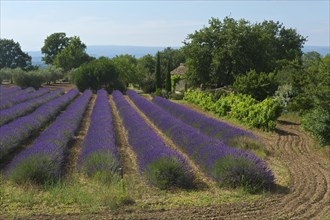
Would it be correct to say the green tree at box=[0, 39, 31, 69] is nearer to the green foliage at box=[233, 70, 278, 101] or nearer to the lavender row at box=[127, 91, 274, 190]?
the green foliage at box=[233, 70, 278, 101]

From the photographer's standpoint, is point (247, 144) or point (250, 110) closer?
point (247, 144)

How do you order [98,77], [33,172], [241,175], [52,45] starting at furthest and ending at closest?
[52,45] → [98,77] → [33,172] → [241,175]

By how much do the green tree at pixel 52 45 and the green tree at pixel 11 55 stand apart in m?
5.09

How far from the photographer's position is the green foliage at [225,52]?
2836 centimetres

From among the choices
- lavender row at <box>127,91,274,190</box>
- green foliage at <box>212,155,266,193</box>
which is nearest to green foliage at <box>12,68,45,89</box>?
lavender row at <box>127,91,274,190</box>

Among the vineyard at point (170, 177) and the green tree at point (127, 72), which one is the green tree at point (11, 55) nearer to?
the green tree at point (127, 72)

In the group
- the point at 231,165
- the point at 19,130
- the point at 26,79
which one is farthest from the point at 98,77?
the point at 231,165

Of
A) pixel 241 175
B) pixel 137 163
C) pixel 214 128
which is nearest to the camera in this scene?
pixel 241 175

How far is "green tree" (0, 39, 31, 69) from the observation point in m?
77.4

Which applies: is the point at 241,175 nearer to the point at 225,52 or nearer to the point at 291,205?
the point at 291,205

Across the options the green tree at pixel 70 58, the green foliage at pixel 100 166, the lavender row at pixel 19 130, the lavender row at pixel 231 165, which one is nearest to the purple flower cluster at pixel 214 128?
the lavender row at pixel 231 165

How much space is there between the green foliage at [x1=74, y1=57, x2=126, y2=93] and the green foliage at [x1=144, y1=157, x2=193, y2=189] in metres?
31.1

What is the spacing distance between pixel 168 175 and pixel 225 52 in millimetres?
22814

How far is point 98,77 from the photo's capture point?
37156mm
